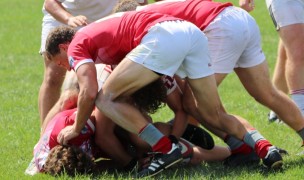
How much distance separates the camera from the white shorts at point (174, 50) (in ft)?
20.8

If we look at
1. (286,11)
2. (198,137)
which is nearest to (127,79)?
(198,137)

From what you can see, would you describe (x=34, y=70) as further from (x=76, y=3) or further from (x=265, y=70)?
(x=265, y=70)

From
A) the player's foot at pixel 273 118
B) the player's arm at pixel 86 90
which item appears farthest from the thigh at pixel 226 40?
the player's foot at pixel 273 118

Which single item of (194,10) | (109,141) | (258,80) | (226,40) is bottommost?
(109,141)

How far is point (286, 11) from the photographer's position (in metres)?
8.02

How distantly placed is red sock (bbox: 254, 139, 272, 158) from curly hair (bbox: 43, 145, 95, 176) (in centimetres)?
129

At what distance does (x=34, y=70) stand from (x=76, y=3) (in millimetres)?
4694

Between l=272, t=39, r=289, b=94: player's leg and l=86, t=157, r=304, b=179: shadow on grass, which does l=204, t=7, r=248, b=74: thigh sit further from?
l=272, t=39, r=289, b=94: player's leg

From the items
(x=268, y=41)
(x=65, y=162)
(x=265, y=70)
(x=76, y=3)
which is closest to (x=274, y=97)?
(x=265, y=70)

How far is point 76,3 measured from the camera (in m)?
8.46

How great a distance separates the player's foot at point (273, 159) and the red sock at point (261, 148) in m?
0.04

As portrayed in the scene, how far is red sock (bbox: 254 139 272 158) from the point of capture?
6539mm

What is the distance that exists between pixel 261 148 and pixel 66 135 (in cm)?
148

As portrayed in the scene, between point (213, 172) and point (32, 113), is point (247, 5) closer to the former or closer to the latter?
point (213, 172)
